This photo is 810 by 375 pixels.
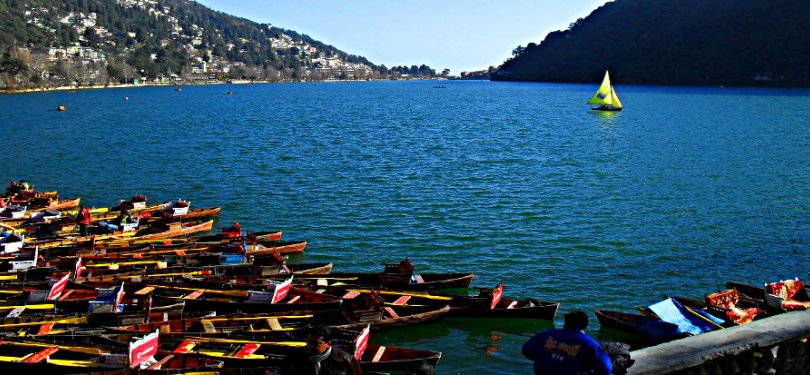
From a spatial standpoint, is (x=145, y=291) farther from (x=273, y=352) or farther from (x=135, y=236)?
(x=135, y=236)

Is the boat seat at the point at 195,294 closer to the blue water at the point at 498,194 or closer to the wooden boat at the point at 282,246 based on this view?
the blue water at the point at 498,194

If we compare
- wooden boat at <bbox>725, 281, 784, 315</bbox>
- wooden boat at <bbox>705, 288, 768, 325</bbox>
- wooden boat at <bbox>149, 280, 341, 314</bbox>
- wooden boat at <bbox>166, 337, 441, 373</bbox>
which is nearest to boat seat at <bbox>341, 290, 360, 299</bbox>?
wooden boat at <bbox>149, 280, 341, 314</bbox>

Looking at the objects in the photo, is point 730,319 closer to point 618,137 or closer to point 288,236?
point 288,236

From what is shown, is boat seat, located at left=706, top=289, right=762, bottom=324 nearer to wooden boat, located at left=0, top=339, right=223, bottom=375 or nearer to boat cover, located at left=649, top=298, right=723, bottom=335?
boat cover, located at left=649, top=298, right=723, bottom=335

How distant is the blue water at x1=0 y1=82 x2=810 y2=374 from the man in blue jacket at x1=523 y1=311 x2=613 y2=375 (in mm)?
11856

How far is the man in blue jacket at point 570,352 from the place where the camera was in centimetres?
1010

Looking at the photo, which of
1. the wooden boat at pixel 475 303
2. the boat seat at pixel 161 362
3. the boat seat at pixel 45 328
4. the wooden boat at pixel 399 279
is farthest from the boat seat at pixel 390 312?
the boat seat at pixel 45 328

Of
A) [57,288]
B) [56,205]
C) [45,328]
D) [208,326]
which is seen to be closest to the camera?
[45,328]

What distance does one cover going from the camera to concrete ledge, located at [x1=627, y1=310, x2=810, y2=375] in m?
9.41

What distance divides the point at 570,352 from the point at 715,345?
6.30 ft

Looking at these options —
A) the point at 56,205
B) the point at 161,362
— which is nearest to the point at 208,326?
the point at 161,362

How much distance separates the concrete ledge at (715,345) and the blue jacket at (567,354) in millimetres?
467

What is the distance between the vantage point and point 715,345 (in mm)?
9867

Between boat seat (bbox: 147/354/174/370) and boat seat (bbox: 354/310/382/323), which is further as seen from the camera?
boat seat (bbox: 354/310/382/323)
